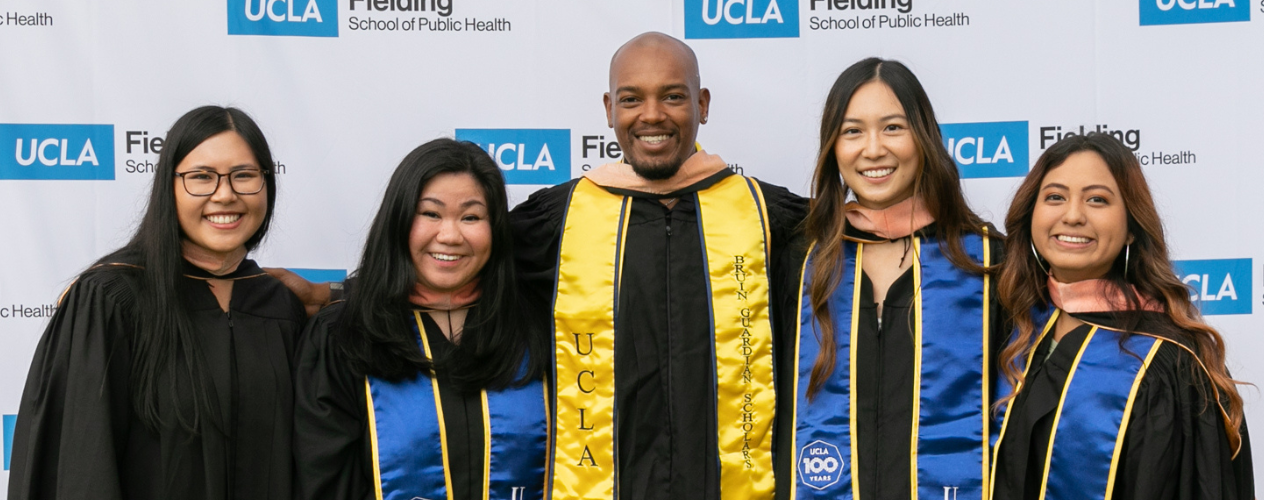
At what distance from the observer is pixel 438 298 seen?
2525 millimetres

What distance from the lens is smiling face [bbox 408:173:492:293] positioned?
245 cm

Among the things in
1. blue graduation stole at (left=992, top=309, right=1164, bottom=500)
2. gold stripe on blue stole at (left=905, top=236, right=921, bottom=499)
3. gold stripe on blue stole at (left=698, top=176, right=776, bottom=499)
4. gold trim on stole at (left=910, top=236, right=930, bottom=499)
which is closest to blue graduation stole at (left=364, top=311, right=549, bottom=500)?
gold stripe on blue stole at (left=698, top=176, right=776, bottom=499)

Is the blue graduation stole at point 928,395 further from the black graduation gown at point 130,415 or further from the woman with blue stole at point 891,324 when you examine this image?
Answer: the black graduation gown at point 130,415

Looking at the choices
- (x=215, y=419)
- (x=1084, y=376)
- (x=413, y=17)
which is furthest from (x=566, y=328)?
(x=413, y=17)

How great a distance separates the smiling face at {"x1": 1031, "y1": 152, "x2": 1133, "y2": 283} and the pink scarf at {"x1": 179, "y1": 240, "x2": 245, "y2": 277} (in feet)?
6.97

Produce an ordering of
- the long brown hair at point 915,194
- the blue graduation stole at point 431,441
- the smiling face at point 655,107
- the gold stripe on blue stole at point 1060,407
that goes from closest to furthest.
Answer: the gold stripe on blue stole at point 1060,407, the blue graduation stole at point 431,441, the long brown hair at point 915,194, the smiling face at point 655,107

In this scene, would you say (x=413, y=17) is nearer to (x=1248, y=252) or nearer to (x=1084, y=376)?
(x=1084, y=376)

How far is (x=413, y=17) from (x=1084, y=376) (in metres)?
2.64

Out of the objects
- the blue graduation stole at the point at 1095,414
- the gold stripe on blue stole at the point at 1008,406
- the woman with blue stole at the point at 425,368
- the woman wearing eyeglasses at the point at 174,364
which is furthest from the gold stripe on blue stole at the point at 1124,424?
the woman wearing eyeglasses at the point at 174,364

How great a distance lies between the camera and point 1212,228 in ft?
11.6

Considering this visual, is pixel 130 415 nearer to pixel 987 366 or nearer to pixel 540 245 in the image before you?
pixel 540 245

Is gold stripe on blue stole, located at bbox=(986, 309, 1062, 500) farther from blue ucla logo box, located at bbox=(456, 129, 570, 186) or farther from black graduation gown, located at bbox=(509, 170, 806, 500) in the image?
blue ucla logo box, located at bbox=(456, 129, 570, 186)

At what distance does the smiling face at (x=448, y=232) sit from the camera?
8.04ft

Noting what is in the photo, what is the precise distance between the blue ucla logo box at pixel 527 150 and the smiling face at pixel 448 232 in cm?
114
